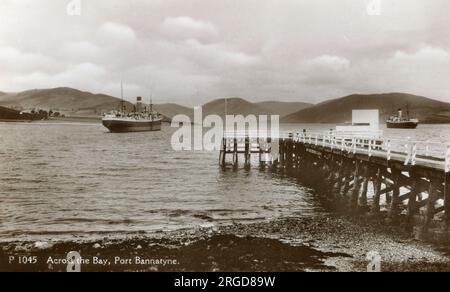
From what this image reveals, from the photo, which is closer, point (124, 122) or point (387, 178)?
point (387, 178)

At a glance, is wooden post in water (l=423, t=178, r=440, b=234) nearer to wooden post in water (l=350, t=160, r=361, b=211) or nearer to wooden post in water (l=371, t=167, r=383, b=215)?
wooden post in water (l=371, t=167, r=383, b=215)

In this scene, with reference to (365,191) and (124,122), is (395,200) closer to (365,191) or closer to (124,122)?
(365,191)

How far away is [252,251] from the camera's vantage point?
12.6 m

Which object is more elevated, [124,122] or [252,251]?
[124,122]

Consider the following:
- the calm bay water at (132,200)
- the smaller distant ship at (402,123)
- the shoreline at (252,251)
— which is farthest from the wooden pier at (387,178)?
the smaller distant ship at (402,123)

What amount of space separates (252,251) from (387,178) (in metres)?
10.2

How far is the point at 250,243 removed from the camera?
13453 mm

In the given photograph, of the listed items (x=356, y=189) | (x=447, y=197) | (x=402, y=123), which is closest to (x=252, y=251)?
(x=447, y=197)

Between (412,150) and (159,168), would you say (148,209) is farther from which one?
(159,168)

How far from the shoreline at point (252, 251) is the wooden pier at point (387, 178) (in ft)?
3.73

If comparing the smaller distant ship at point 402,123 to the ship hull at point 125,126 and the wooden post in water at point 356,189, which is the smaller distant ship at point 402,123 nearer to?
the ship hull at point 125,126

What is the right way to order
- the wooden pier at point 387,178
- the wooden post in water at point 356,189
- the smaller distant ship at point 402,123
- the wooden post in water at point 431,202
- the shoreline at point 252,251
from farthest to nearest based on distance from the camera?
1. the smaller distant ship at point 402,123
2. the wooden post in water at point 356,189
3. the wooden pier at point 387,178
4. the wooden post in water at point 431,202
5. the shoreline at point 252,251

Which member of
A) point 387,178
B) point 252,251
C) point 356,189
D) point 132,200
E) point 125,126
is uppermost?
point 125,126

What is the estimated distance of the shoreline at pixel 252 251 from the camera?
1145 centimetres
